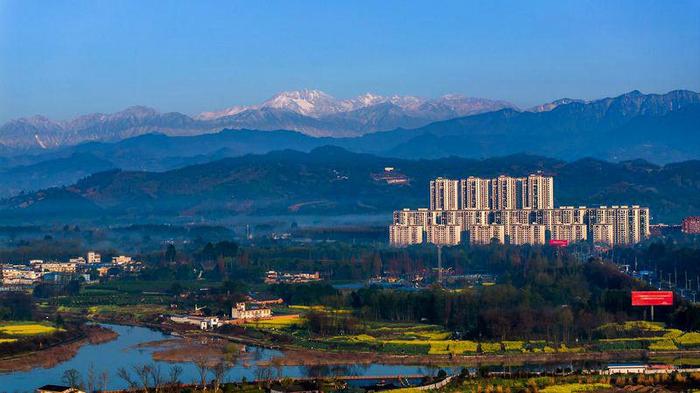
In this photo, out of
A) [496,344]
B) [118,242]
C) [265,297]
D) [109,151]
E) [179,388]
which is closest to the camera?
[179,388]

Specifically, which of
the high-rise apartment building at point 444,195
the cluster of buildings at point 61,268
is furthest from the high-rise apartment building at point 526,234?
the cluster of buildings at point 61,268

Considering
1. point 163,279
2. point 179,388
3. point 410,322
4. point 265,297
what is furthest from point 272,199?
point 179,388

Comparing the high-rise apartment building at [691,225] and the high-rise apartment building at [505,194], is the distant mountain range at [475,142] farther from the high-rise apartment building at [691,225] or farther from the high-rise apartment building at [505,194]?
the high-rise apartment building at [691,225]

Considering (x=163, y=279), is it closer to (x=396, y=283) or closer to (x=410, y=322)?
(x=396, y=283)

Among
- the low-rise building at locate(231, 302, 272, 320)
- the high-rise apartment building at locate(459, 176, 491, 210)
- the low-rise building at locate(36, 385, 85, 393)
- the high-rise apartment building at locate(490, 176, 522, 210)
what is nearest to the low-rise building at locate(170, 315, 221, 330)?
the low-rise building at locate(231, 302, 272, 320)

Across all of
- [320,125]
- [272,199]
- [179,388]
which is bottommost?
[179,388]

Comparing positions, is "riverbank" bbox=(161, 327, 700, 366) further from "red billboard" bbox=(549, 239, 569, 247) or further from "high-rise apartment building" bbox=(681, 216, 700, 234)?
"high-rise apartment building" bbox=(681, 216, 700, 234)

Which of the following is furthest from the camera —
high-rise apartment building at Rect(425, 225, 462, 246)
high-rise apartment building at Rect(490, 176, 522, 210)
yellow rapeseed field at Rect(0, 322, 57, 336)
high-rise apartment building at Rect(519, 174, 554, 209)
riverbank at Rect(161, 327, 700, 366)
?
high-rise apartment building at Rect(490, 176, 522, 210)
